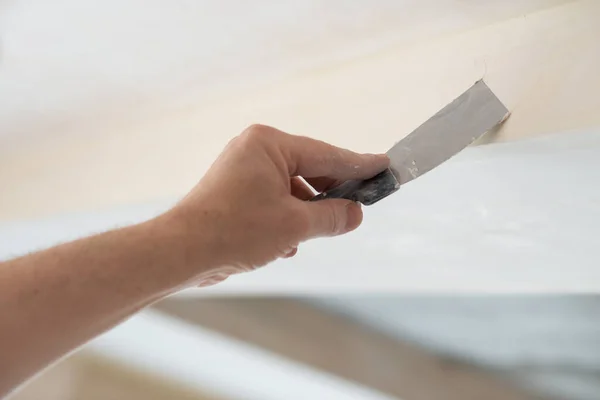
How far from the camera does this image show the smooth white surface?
4.95ft

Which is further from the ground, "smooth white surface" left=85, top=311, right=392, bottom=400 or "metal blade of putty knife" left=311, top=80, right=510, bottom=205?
"metal blade of putty knife" left=311, top=80, right=510, bottom=205

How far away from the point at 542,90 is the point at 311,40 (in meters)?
0.28

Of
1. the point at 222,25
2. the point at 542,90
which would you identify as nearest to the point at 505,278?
the point at 542,90

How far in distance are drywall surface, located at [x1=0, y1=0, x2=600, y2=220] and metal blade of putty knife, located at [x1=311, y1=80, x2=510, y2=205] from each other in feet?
0.07

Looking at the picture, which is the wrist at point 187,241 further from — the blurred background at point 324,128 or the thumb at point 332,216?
the blurred background at point 324,128

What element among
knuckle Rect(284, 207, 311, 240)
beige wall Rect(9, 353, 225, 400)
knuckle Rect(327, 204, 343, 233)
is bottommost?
beige wall Rect(9, 353, 225, 400)

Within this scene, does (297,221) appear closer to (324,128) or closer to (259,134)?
(259,134)

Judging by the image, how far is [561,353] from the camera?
145cm

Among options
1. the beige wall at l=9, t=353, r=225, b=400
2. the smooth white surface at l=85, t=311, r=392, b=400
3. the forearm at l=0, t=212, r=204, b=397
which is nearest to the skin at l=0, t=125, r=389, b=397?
the forearm at l=0, t=212, r=204, b=397

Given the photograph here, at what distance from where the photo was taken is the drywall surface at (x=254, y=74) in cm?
56

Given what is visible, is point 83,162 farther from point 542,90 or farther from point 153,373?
point 153,373

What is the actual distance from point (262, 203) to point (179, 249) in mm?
82

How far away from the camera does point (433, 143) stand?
0.56 metres

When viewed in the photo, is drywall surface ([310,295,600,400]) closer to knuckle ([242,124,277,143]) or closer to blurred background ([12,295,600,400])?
blurred background ([12,295,600,400])
